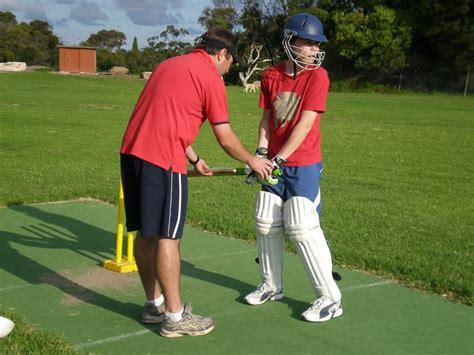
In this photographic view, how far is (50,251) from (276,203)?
2929 mm

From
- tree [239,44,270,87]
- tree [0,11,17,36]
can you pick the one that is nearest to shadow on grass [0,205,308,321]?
tree [239,44,270,87]

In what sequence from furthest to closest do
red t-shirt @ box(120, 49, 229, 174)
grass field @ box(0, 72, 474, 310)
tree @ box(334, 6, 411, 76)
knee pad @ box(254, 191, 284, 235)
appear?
1. tree @ box(334, 6, 411, 76)
2. grass field @ box(0, 72, 474, 310)
3. knee pad @ box(254, 191, 284, 235)
4. red t-shirt @ box(120, 49, 229, 174)

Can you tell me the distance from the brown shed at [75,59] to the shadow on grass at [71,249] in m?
59.5

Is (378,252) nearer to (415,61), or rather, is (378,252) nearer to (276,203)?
(276,203)

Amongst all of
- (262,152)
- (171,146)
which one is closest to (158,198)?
(171,146)

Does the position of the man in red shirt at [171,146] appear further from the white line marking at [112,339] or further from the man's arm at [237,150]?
the white line marking at [112,339]

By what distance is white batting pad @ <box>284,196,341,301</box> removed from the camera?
473 centimetres

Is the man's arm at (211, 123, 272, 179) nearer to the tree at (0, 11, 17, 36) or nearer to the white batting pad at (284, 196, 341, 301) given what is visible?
the white batting pad at (284, 196, 341, 301)

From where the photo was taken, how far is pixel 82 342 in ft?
14.3

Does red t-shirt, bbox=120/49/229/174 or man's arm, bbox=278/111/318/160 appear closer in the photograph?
red t-shirt, bbox=120/49/229/174

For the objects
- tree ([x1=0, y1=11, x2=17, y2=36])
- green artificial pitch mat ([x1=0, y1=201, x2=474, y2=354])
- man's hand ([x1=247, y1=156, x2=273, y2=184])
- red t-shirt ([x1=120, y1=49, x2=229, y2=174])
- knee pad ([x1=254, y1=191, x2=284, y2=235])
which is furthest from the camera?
tree ([x1=0, y1=11, x2=17, y2=36])

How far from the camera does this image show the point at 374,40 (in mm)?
58625

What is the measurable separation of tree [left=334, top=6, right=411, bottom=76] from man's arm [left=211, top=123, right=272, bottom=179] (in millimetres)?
55660

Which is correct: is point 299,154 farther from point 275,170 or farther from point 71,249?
point 71,249
